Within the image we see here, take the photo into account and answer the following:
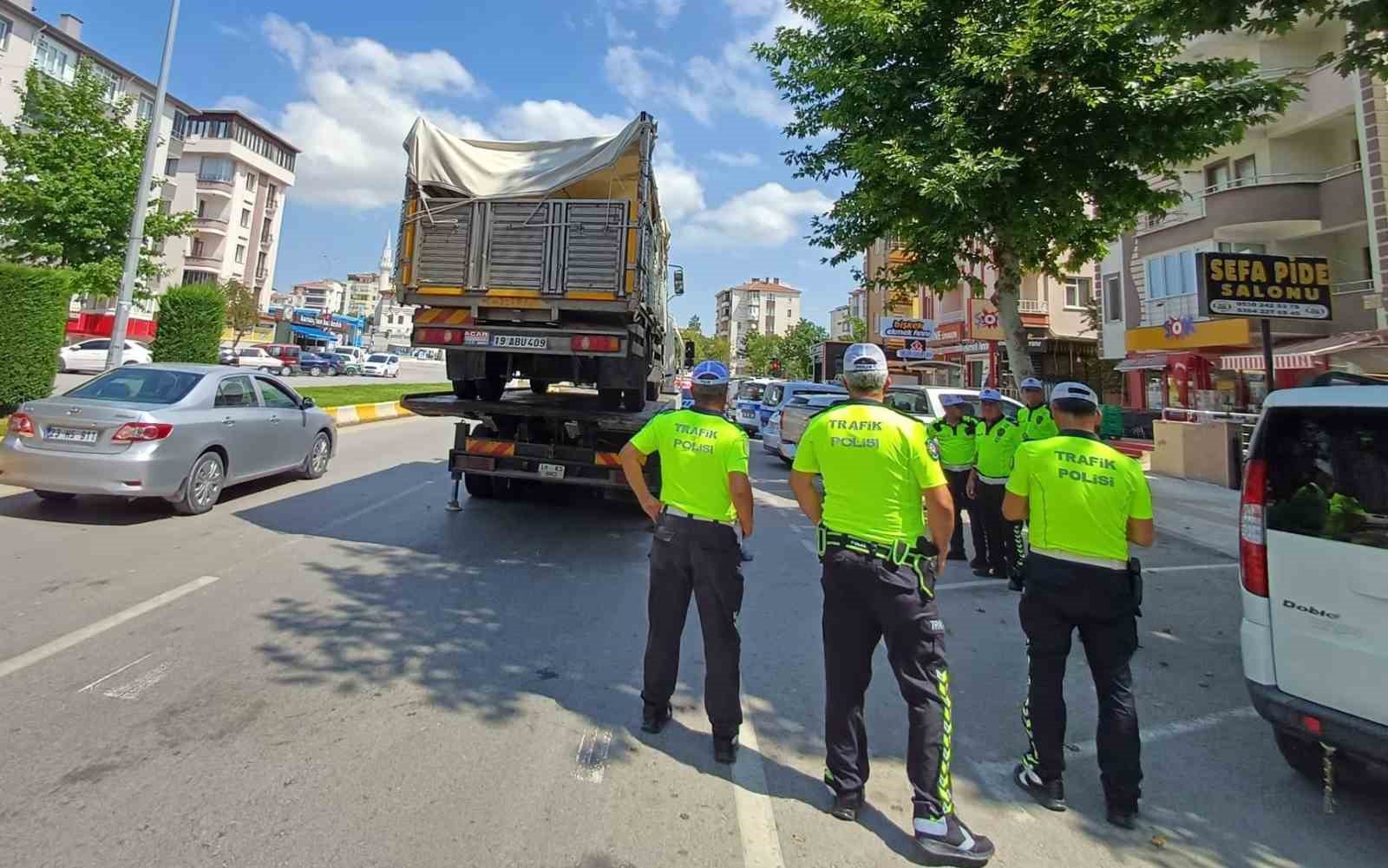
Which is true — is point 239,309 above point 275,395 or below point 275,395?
above

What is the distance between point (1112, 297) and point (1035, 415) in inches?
941

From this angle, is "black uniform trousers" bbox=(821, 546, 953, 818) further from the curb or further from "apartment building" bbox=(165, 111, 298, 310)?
"apartment building" bbox=(165, 111, 298, 310)

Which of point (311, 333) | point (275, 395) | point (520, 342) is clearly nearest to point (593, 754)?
point (520, 342)

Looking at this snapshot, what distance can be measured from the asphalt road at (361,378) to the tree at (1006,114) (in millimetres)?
15372

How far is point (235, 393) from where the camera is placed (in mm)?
7996

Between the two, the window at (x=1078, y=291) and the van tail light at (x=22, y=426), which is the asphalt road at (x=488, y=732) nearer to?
the van tail light at (x=22, y=426)

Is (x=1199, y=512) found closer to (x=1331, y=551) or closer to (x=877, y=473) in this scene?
(x=1331, y=551)

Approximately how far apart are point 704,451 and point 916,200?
826cm

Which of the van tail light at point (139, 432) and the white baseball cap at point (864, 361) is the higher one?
the white baseball cap at point (864, 361)

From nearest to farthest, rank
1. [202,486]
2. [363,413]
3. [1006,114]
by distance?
[202,486] → [1006,114] → [363,413]

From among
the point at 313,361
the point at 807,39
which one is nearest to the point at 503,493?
the point at 807,39

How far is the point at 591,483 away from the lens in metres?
6.80

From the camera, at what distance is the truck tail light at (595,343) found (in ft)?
21.1

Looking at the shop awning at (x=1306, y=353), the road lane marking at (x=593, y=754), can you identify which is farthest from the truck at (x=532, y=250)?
the shop awning at (x=1306, y=353)
